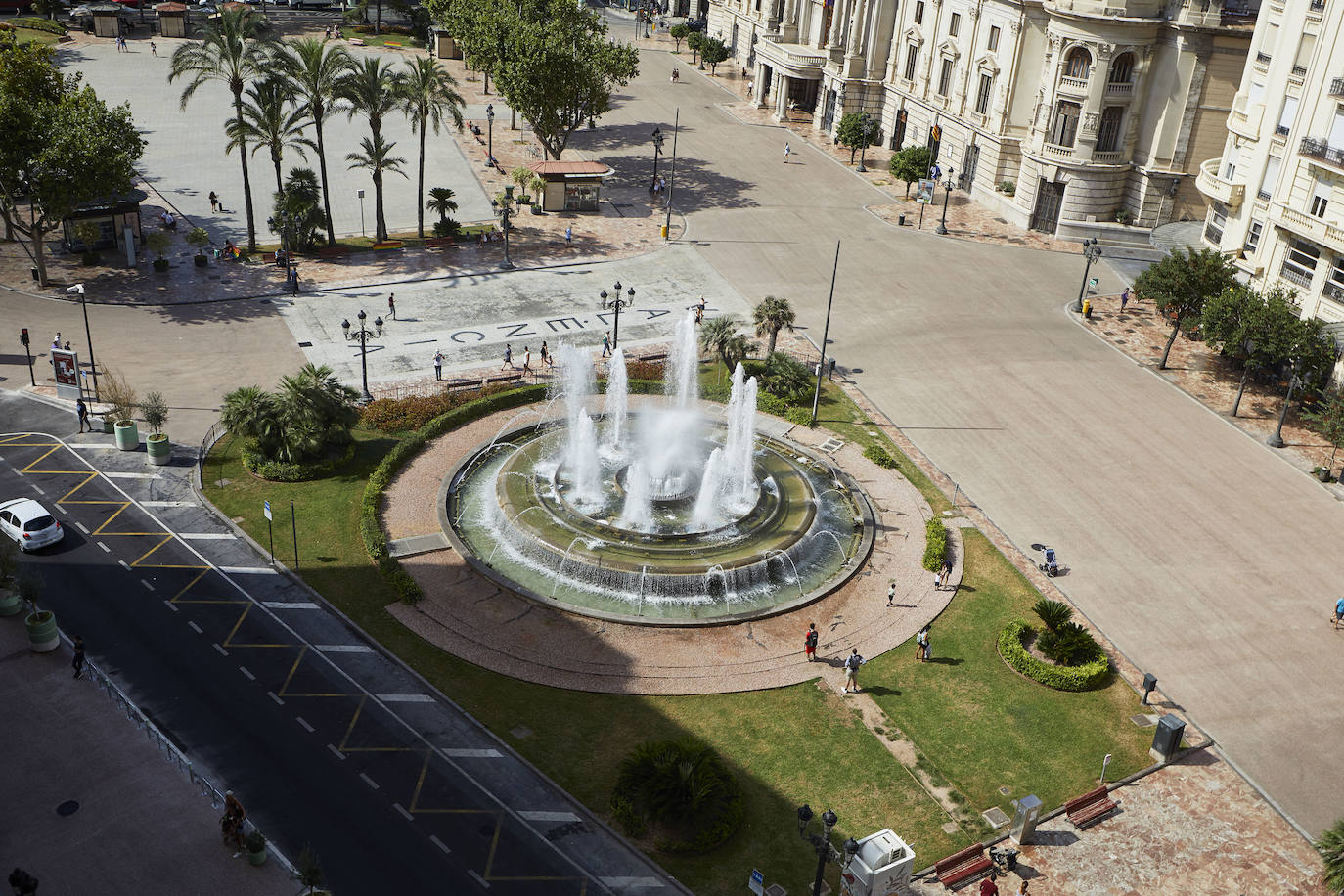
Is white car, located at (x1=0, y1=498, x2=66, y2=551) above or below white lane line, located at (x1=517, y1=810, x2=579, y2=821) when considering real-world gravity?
above

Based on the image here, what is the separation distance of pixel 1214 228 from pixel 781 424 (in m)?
33.3

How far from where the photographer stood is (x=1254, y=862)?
107 ft

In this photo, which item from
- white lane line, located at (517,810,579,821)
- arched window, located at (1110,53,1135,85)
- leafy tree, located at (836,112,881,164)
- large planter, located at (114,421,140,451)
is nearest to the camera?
white lane line, located at (517,810,579,821)

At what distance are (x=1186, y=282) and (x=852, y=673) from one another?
118 feet

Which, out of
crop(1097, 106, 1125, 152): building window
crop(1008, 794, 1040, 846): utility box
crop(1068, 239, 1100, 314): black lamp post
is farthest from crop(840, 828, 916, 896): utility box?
crop(1097, 106, 1125, 152): building window

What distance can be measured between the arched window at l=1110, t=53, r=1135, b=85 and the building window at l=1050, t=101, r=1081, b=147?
9.72 feet

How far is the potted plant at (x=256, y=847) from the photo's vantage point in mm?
29719

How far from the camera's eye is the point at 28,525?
138ft

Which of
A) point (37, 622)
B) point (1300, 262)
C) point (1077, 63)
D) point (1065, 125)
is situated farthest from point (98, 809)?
point (1077, 63)

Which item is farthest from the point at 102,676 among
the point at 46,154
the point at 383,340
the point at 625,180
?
the point at 625,180

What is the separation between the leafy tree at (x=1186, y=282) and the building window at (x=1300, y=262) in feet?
8.79

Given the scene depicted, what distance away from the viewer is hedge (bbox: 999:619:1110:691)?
3841 cm

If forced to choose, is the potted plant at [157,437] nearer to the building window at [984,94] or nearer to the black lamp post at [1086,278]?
the black lamp post at [1086,278]

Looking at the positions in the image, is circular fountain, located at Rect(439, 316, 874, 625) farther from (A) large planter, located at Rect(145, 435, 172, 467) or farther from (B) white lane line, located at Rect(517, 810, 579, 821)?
(A) large planter, located at Rect(145, 435, 172, 467)
